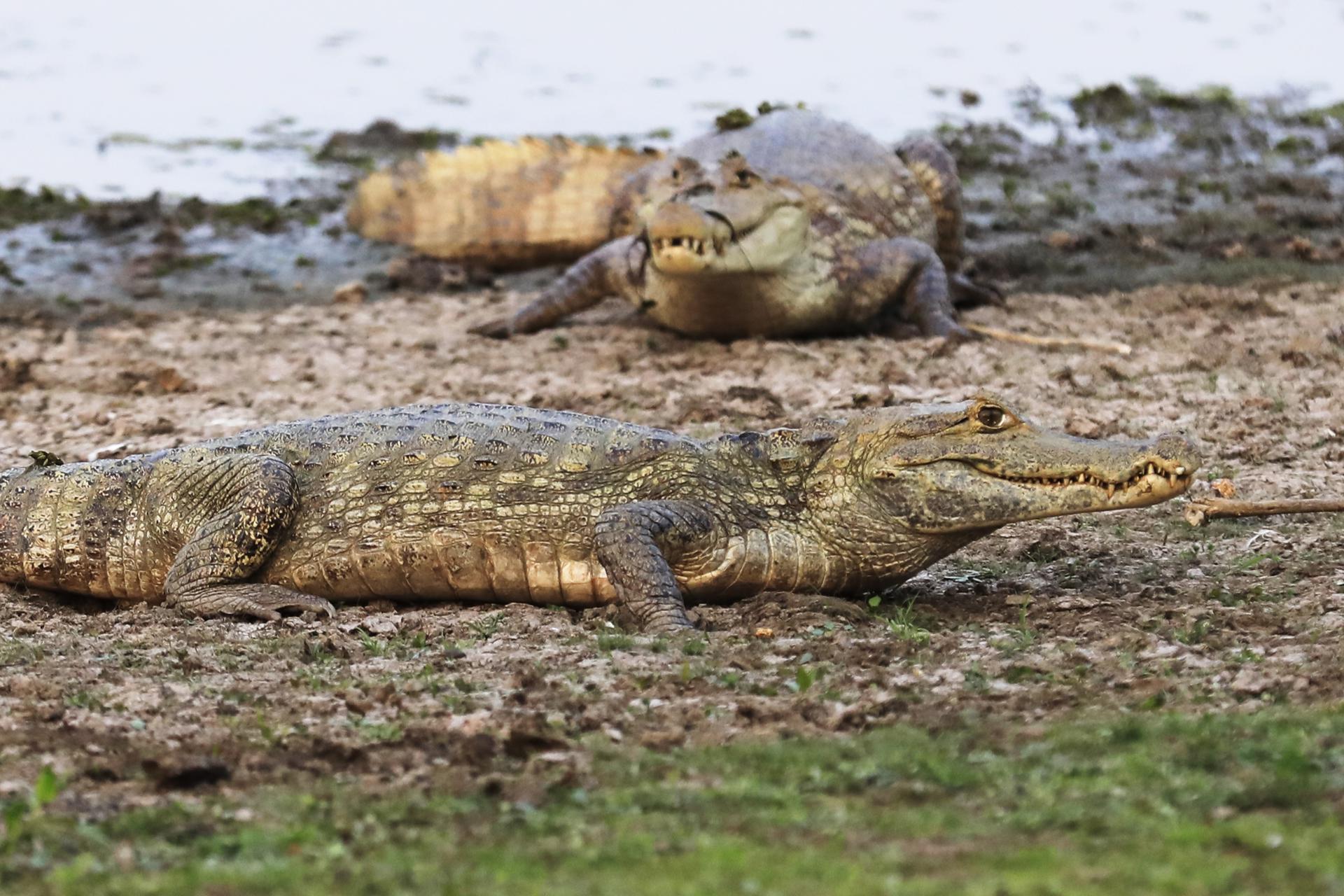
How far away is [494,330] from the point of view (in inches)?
417

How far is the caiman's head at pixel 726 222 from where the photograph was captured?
9.53 m

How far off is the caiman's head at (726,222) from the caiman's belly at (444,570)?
4045mm

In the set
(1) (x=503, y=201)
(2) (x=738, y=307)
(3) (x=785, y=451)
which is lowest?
(2) (x=738, y=307)

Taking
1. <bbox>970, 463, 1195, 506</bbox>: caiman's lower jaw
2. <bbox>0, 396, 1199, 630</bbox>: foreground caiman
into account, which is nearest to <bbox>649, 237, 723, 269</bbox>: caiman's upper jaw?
<bbox>0, 396, 1199, 630</bbox>: foreground caiman

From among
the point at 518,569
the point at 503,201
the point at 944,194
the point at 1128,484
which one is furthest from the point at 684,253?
the point at 1128,484

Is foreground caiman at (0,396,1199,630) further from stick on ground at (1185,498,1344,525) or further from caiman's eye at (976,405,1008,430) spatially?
stick on ground at (1185,498,1344,525)

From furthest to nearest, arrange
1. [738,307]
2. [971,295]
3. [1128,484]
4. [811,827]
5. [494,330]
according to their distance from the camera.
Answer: [971,295], [494,330], [738,307], [1128,484], [811,827]

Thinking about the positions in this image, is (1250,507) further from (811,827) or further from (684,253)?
(684,253)

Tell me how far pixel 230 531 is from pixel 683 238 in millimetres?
4310

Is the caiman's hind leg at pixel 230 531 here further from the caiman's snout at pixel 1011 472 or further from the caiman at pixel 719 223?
the caiman at pixel 719 223

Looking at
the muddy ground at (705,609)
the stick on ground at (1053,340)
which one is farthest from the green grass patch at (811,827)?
the stick on ground at (1053,340)

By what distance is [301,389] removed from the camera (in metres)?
9.12

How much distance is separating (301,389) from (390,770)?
5.56 meters

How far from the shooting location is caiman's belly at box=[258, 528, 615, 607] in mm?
5750
